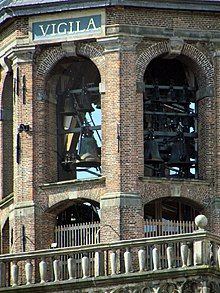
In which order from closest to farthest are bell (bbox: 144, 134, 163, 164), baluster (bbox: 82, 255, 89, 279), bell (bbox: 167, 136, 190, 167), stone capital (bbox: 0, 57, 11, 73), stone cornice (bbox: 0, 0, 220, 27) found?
baluster (bbox: 82, 255, 89, 279)
stone cornice (bbox: 0, 0, 220, 27)
bell (bbox: 144, 134, 163, 164)
bell (bbox: 167, 136, 190, 167)
stone capital (bbox: 0, 57, 11, 73)

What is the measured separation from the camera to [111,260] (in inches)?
7234

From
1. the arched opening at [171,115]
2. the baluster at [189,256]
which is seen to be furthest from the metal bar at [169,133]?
the baluster at [189,256]

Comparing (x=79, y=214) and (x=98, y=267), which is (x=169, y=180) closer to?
(x=79, y=214)

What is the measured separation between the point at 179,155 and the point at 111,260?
462cm

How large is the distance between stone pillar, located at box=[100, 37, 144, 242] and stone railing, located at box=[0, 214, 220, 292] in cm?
109

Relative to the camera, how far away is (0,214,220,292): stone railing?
183m

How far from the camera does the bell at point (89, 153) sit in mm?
186500

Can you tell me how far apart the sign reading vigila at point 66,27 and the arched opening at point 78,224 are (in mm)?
4468

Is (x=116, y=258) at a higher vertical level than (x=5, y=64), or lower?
lower

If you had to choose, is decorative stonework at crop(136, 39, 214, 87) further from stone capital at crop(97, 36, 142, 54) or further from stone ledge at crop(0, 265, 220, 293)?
stone ledge at crop(0, 265, 220, 293)

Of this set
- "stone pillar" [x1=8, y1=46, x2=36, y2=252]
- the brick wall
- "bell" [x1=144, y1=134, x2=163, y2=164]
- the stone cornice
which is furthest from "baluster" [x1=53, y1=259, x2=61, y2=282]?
the stone cornice

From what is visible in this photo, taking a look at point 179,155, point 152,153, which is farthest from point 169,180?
point 179,155

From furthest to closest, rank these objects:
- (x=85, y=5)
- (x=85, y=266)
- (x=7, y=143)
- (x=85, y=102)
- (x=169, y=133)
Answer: (x=7, y=143) → (x=169, y=133) → (x=85, y=102) → (x=85, y=5) → (x=85, y=266)

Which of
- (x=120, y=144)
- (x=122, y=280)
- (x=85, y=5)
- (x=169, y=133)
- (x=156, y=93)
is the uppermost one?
(x=85, y=5)
